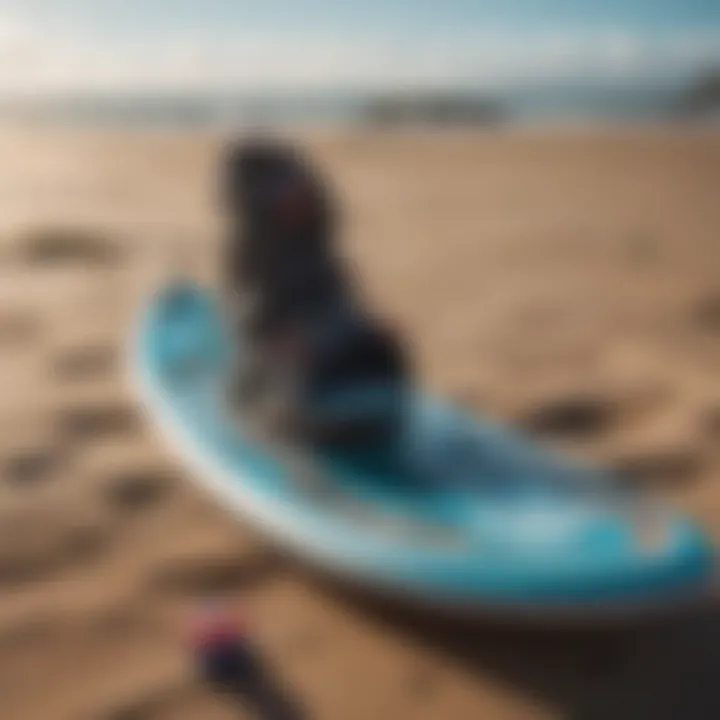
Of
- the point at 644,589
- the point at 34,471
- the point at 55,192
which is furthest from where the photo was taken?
the point at 55,192

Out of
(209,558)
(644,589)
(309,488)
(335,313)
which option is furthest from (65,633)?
(644,589)

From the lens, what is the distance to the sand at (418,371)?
1.98m

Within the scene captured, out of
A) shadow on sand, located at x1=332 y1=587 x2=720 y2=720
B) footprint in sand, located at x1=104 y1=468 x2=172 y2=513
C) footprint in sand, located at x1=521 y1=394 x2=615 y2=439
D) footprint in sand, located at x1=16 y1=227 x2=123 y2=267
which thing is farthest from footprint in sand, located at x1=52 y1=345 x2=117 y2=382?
shadow on sand, located at x1=332 y1=587 x2=720 y2=720

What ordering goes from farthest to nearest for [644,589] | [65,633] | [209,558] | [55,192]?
[55,192]
[209,558]
[65,633]
[644,589]

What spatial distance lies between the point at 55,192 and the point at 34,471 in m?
2.70

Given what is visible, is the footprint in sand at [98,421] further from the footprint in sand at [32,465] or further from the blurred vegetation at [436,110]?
the blurred vegetation at [436,110]

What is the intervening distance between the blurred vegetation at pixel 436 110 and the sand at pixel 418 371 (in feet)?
3.22

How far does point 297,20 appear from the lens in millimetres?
7188

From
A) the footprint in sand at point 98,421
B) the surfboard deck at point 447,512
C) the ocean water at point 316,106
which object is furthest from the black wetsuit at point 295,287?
the ocean water at point 316,106

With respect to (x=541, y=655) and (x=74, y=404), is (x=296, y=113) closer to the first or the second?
(x=74, y=404)

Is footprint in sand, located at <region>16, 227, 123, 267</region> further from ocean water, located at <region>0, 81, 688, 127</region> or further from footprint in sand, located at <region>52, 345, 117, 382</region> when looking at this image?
ocean water, located at <region>0, 81, 688, 127</region>

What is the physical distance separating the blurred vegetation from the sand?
981 mm

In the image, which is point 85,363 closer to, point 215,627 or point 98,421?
point 98,421

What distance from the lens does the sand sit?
1976mm
